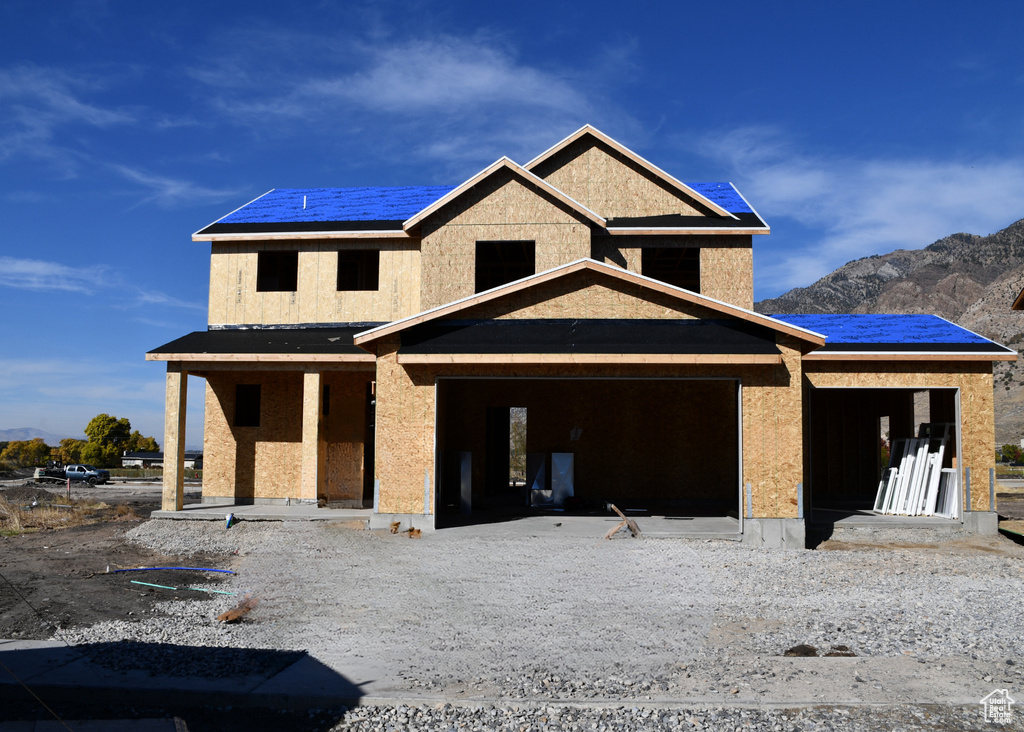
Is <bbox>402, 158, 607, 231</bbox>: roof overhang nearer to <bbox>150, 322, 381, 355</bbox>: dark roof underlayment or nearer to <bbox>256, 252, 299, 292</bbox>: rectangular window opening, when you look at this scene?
<bbox>150, 322, 381, 355</bbox>: dark roof underlayment

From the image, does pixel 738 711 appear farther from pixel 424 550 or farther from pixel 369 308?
pixel 369 308

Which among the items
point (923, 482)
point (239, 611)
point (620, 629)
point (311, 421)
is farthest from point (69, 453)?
point (620, 629)

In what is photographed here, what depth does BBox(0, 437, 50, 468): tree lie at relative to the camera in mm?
59312

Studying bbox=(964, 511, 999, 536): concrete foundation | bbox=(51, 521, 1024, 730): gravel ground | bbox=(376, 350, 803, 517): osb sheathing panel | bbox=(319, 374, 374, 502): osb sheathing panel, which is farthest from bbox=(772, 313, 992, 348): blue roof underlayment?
bbox=(319, 374, 374, 502): osb sheathing panel

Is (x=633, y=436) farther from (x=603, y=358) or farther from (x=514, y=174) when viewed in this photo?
(x=514, y=174)

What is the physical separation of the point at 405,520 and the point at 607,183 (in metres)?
10.7

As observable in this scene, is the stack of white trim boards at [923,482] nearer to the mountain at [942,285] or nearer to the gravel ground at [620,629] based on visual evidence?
the gravel ground at [620,629]

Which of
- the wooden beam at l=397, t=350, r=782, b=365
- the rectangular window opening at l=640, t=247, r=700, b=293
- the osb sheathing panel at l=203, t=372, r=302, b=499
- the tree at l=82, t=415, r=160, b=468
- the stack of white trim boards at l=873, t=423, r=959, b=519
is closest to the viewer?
the wooden beam at l=397, t=350, r=782, b=365

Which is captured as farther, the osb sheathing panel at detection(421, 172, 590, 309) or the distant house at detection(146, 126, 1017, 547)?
the osb sheathing panel at detection(421, 172, 590, 309)

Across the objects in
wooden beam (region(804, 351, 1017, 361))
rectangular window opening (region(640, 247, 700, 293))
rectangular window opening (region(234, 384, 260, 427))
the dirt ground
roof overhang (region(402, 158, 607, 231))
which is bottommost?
the dirt ground

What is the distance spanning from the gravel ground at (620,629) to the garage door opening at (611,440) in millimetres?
5688

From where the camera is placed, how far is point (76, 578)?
11.9 m

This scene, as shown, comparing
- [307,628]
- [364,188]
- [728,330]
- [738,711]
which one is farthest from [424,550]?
[364,188]

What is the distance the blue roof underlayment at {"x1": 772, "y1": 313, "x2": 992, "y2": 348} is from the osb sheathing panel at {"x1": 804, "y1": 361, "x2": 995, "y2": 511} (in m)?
0.59
